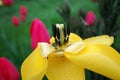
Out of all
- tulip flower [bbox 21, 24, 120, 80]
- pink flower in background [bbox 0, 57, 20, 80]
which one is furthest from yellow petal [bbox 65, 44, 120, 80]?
pink flower in background [bbox 0, 57, 20, 80]

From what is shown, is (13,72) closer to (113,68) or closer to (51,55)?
(51,55)

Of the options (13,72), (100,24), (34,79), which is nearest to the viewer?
(34,79)

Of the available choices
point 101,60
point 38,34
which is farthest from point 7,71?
point 101,60

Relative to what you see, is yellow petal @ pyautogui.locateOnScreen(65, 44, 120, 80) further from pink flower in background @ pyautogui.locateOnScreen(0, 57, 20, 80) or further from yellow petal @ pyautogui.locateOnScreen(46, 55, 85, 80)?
pink flower in background @ pyautogui.locateOnScreen(0, 57, 20, 80)

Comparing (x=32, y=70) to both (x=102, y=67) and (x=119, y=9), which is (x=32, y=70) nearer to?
(x=102, y=67)

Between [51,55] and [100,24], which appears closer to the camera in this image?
[51,55]

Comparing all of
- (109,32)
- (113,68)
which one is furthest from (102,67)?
(109,32)

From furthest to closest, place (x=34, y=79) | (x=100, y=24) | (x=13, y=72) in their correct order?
(x=100, y=24)
(x=13, y=72)
(x=34, y=79)

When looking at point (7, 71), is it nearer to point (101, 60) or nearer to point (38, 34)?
point (38, 34)
